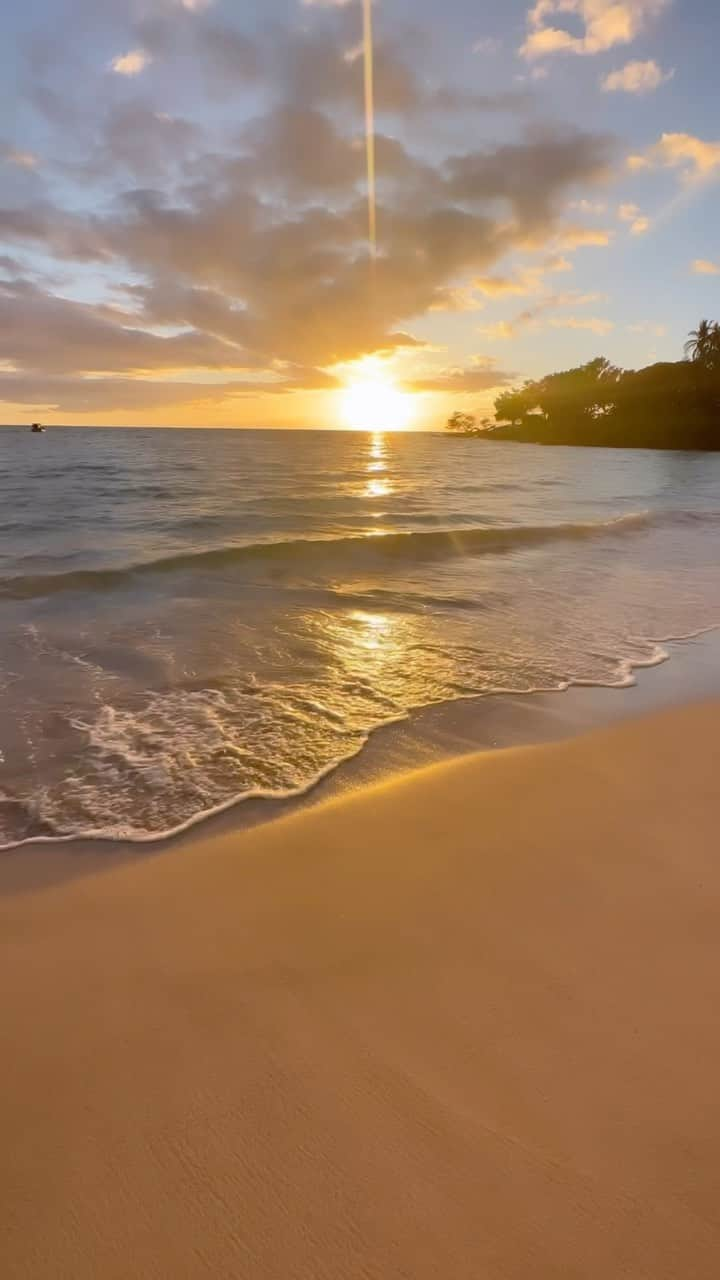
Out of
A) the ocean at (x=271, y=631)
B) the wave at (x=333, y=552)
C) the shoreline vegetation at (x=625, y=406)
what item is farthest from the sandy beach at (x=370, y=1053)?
the shoreline vegetation at (x=625, y=406)

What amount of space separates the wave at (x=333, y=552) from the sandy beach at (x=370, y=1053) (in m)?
7.89

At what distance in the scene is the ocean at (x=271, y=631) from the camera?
13.6 ft

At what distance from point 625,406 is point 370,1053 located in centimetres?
9200

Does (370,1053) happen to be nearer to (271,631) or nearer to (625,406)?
(271,631)

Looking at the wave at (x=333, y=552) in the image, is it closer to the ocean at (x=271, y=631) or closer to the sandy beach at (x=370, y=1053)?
the ocean at (x=271, y=631)

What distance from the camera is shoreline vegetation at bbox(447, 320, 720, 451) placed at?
73.5 metres

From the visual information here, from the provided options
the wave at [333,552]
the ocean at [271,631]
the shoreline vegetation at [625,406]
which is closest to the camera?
the ocean at [271,631]

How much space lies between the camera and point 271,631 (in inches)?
298

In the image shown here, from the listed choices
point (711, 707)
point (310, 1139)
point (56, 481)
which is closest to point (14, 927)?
point (310, 1139)

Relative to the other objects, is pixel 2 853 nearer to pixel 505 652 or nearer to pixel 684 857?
pixel 684 857

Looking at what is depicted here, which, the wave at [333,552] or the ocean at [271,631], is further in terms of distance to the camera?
the wave at [333,552]

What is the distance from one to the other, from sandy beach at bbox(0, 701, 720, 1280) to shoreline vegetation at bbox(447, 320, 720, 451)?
82720mm

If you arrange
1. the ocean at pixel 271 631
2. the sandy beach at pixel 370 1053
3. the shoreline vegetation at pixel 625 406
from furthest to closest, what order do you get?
the shoreline vegetation at pixel 625 406
the ocean at pixel 271 631
the sandy beach at pixel 370 1053

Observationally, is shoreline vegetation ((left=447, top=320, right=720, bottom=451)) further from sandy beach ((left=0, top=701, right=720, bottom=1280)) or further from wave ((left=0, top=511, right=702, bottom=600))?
sandy beach ((left=0, top=701, right=720, bottom=1280))
